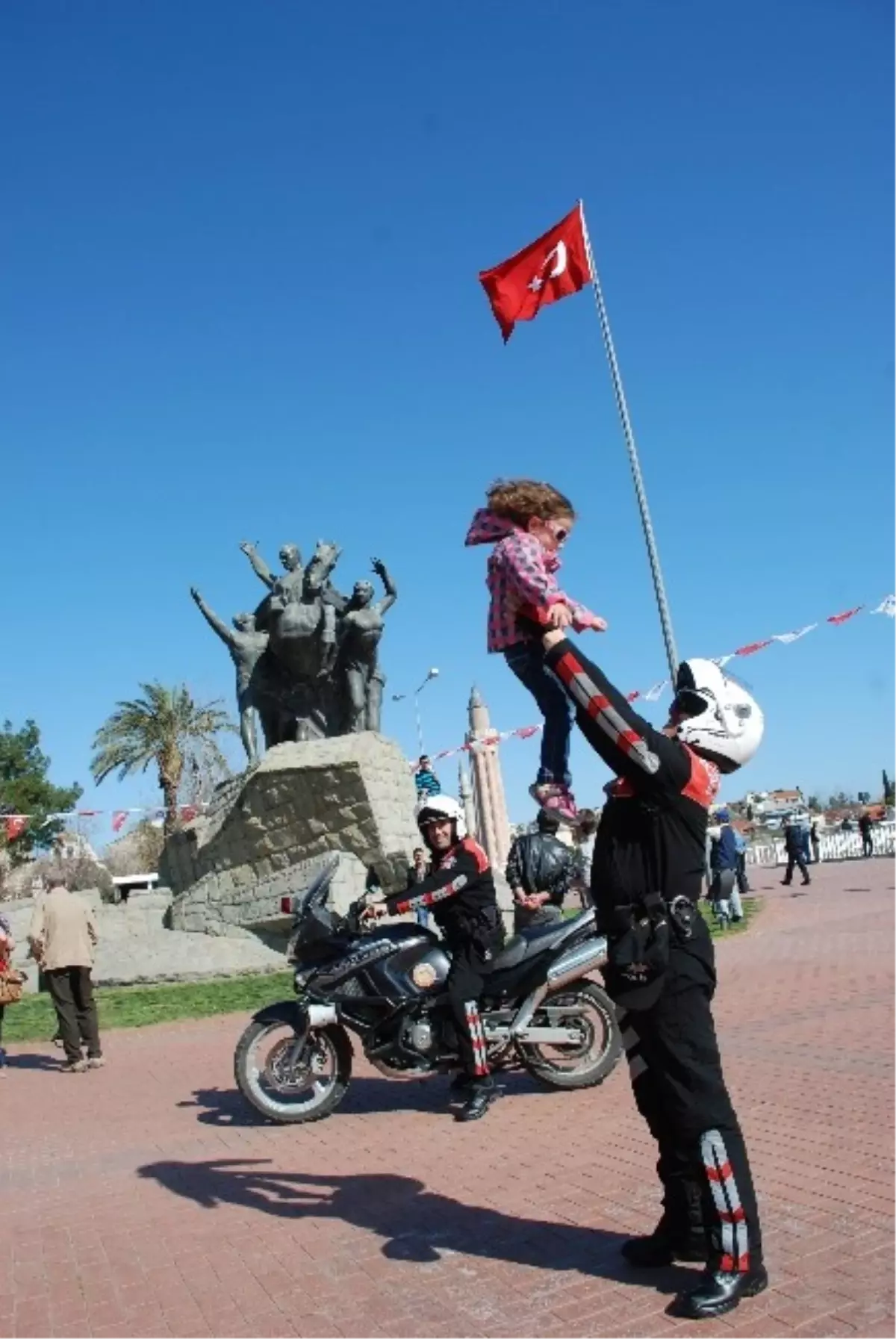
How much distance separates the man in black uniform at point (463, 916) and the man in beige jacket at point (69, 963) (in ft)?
15.4

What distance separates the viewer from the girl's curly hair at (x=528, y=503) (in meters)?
3.37

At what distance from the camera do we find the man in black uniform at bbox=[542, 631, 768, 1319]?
3484mm

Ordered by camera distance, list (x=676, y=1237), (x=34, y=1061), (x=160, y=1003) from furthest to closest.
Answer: (x=160, y=1003) → (x=34, y=1061) → (x=676, y=1237)

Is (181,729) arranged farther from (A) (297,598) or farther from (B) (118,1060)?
(B) (118,1060)

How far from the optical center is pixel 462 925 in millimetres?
6879

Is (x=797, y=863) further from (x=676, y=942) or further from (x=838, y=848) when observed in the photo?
(x=676, y=942)

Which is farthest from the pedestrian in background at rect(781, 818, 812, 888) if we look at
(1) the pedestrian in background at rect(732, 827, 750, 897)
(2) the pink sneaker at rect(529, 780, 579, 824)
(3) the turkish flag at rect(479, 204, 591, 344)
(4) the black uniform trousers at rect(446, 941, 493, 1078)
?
(2) the pink sneaker at rect(529, 780, 579, 824)

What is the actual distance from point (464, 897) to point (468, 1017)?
0.68 m

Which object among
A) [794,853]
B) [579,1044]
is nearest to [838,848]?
[794,853]

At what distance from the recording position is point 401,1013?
679cm

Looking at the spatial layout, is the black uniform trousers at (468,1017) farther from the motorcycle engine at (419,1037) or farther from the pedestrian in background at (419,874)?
the pedestrian in background at (419,874)

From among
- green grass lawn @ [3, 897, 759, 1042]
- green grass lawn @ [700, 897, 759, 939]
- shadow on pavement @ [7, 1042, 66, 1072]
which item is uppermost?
shadow on pavement @ [7, 1042, 66, 1072]

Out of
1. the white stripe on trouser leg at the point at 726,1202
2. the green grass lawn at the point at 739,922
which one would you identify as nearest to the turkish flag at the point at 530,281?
the white stripe on trouser leg at the point at 726,1202

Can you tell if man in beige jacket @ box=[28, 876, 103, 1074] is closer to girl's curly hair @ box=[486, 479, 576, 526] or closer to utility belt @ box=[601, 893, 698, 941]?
utility belt @ box=[601, 893, 698, 941]
